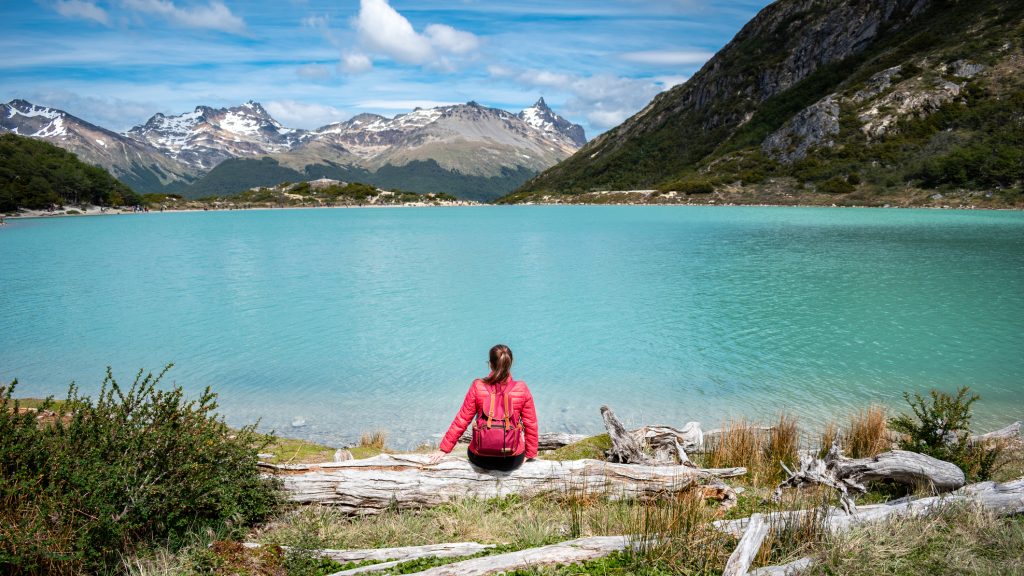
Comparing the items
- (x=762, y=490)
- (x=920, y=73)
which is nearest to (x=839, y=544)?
(x=762, y=490)

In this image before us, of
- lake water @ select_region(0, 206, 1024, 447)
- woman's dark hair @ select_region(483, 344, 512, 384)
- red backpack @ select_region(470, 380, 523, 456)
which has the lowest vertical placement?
lake water @ select_region(0, 206, 1024, 447)

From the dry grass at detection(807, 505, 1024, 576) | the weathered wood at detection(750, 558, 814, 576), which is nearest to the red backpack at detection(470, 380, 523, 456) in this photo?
the weathered wood at detection(750, 558, 814, 576)

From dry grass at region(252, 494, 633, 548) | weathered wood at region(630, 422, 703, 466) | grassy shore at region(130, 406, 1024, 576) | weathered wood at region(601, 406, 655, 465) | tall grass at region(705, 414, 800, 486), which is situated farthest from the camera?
tall grass at region(705, 414, 800, 486)

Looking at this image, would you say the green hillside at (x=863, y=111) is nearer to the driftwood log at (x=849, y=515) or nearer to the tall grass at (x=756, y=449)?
the tall grass at (x=756, y=449)

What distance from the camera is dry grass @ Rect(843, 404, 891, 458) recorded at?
383 inches

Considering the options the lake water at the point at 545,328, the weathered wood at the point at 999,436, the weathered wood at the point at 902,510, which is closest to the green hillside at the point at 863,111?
the lake water at the point at 545,328

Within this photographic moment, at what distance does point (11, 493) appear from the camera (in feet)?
16.4

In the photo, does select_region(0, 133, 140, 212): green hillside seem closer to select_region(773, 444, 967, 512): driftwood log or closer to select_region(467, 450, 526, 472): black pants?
select_region(467, 450, 526, 472): black pants

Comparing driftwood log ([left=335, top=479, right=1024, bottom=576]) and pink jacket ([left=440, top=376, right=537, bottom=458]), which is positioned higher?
pink jacket ([left=440, top=376, right=537, bottom=458])

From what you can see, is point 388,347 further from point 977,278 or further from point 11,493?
point 977,278

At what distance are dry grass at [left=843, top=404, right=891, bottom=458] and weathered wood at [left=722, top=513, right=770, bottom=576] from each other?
237 inches

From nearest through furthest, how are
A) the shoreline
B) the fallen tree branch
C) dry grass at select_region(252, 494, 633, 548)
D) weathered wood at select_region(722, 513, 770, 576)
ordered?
weathered wood at select_region(722, 513, 770, 576) < the fallen tree branch < dry grass at select_region(252, 494, 633, 548) < the shoreline

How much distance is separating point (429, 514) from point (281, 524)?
67.5 inches

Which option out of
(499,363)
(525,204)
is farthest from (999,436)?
(525,204)
